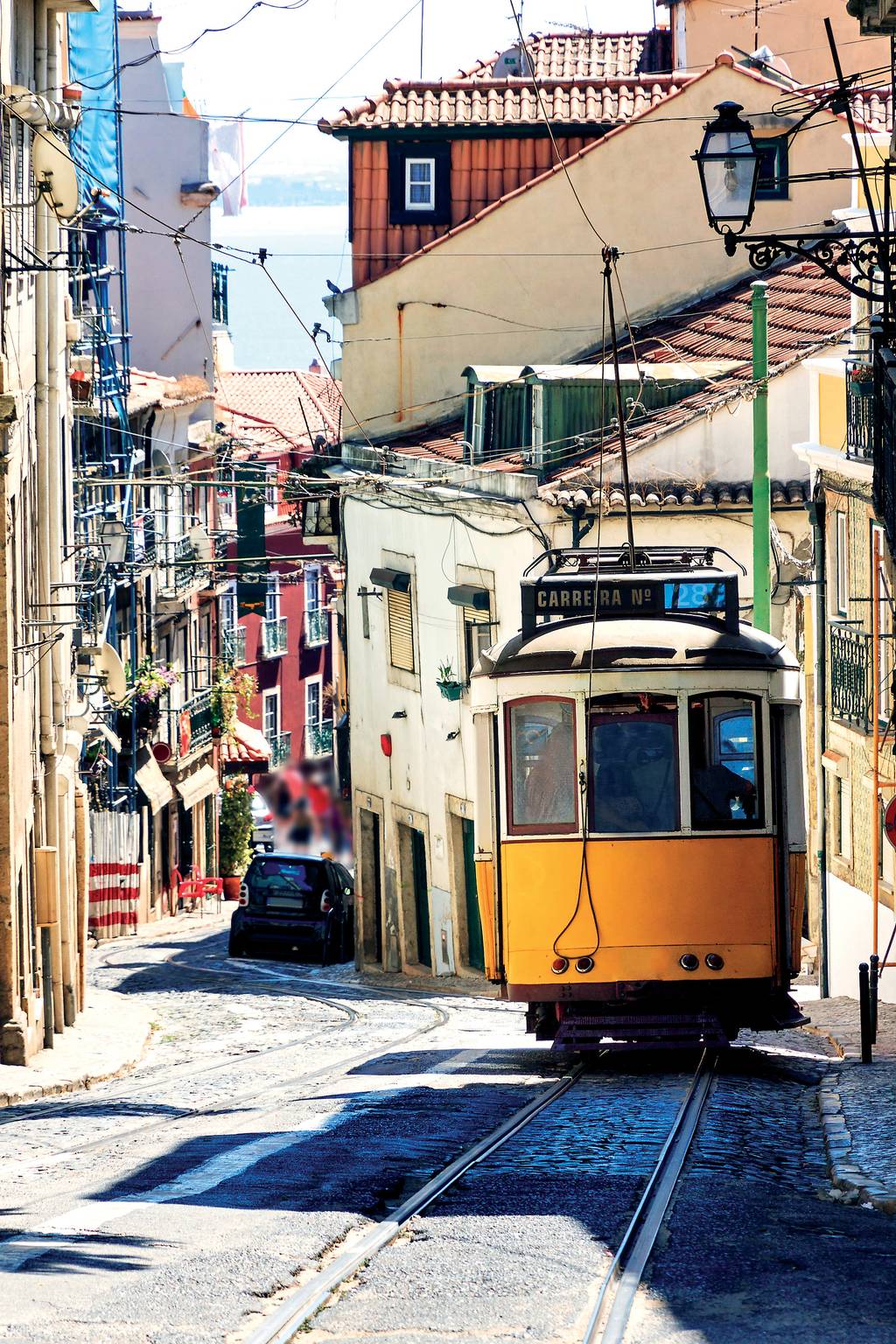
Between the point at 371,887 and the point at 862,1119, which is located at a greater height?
the point at 371,887

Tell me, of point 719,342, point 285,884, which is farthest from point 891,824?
point 285,884

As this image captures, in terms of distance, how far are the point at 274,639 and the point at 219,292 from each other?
432 inches

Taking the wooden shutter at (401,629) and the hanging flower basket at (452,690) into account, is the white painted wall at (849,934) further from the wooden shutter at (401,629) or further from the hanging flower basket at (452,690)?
the wooden shutter at (401,629)

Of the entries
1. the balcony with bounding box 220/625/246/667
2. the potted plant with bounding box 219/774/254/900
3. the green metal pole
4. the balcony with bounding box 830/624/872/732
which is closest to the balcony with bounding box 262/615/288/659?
the balcony with bounding box 220/625/246/667

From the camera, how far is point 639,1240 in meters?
8.74

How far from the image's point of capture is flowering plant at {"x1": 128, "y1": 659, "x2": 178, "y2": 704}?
40000mm

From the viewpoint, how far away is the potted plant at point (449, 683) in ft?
96.4

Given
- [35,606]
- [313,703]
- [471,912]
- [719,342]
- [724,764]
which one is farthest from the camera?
[313,703]

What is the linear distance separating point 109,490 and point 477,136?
9180 mm

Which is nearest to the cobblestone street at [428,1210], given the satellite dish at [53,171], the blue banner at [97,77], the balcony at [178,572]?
the satellite dish at [53,171]

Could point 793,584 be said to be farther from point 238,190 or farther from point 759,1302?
point 238,190

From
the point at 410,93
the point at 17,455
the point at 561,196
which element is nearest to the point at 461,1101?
the point at 17,455

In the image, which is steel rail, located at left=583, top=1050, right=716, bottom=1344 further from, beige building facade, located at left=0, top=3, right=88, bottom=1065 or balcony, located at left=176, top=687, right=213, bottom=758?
balcony, located at left=176, top=687, right=213, bottom=758

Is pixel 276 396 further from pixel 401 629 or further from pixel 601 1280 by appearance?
pixel 601 1280
